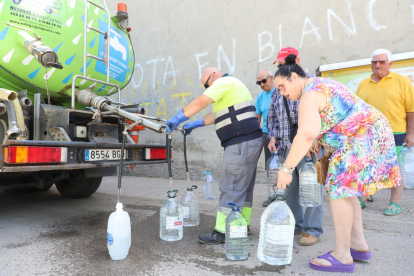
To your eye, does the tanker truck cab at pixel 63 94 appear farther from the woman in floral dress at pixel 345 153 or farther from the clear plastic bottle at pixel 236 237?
the woman in floral dress at pixel 345 153

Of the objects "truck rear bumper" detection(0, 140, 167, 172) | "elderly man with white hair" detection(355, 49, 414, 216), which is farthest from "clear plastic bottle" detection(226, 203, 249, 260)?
"elderly man with white hair" detection(355, 49, 414, 216)

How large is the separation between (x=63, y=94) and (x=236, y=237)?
8.06 feet

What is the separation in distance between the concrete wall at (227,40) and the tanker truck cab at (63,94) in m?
2.40

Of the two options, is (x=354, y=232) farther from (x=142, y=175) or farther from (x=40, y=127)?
(x=142, y=175)

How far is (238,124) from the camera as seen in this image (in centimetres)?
263

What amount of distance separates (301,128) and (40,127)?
256cm

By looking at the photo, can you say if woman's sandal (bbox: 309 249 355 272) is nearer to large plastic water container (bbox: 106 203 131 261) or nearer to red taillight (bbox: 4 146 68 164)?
large plastic water container (bbox: 106 203 131 261)

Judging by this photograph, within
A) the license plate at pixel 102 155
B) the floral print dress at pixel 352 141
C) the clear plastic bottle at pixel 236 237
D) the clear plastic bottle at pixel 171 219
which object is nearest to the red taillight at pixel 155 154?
the license plate at pixel 102 155

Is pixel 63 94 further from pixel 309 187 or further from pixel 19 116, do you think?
pixel 309 187

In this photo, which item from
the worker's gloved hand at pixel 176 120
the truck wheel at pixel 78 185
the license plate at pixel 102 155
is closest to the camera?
the worker's gloved hand at pixel 176 120

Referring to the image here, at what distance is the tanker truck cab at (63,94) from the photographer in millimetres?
2619

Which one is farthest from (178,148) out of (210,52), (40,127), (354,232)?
(354,232)

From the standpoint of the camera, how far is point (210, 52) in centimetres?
602

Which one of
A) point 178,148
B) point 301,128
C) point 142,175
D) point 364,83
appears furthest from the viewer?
point 142,175
